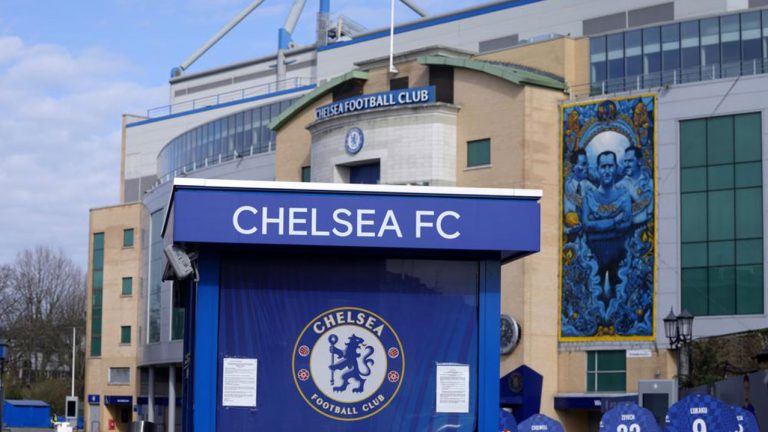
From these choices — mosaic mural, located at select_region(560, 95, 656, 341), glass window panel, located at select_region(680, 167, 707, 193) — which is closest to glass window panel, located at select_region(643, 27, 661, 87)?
mosaic mural, located at select_region(560, 95, 656, 341)

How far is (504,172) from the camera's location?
2114 inches

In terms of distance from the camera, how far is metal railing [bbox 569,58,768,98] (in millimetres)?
50781

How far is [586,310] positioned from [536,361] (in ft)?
9.15

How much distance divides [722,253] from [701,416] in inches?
1148

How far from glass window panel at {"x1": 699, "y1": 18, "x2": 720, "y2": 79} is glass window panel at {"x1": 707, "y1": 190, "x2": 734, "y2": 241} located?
4.88 metres

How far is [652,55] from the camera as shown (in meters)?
53.1

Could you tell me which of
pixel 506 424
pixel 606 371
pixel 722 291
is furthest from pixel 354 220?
pixel 606 371

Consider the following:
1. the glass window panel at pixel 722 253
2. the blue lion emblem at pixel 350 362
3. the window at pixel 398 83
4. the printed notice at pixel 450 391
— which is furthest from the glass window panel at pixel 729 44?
the blue lion emblem at pixel 350 362

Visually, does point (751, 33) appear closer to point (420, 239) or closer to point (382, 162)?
point (382, 162)

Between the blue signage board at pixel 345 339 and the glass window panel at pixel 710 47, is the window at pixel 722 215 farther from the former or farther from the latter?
the blue signage board at pixel 345 339

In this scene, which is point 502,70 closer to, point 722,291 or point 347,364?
point 722,291

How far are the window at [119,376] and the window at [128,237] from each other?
26.5 ft

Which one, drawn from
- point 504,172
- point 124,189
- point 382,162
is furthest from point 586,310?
point 124,189

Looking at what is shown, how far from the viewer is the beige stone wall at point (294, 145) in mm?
61938
